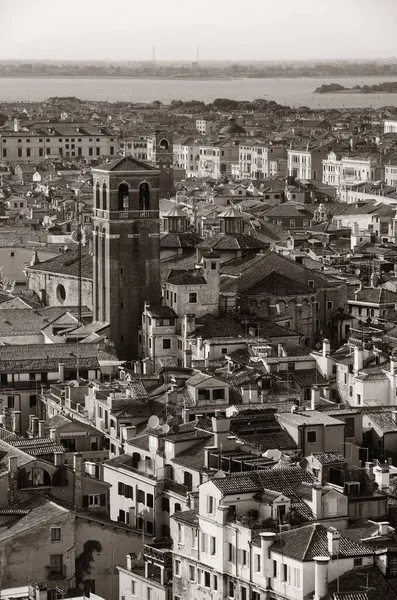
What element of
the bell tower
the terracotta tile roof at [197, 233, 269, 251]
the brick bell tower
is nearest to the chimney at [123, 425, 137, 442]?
the brick bell tower

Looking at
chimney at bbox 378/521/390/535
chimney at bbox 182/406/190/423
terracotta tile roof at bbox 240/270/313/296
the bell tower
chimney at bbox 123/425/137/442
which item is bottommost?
the bell tower

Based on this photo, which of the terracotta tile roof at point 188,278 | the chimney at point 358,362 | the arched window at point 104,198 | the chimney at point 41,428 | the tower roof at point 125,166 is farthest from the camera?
the arched window at point 104,198

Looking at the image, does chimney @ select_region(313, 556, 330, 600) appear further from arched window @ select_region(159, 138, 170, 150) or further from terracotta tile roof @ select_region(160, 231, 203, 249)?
arched window @ select_region(159, 138, 170, 150)

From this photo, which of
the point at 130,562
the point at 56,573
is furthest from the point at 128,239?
the point at 130,562

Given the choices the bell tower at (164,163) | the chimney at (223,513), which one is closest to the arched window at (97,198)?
the chimney at (223,513)

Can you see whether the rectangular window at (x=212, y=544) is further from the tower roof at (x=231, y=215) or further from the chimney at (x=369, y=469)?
the tower roof at (x=231, y=215)

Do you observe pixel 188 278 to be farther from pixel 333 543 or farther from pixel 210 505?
pixel 333 543

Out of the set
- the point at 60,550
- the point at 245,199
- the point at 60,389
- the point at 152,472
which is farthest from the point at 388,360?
the point at 245,199
